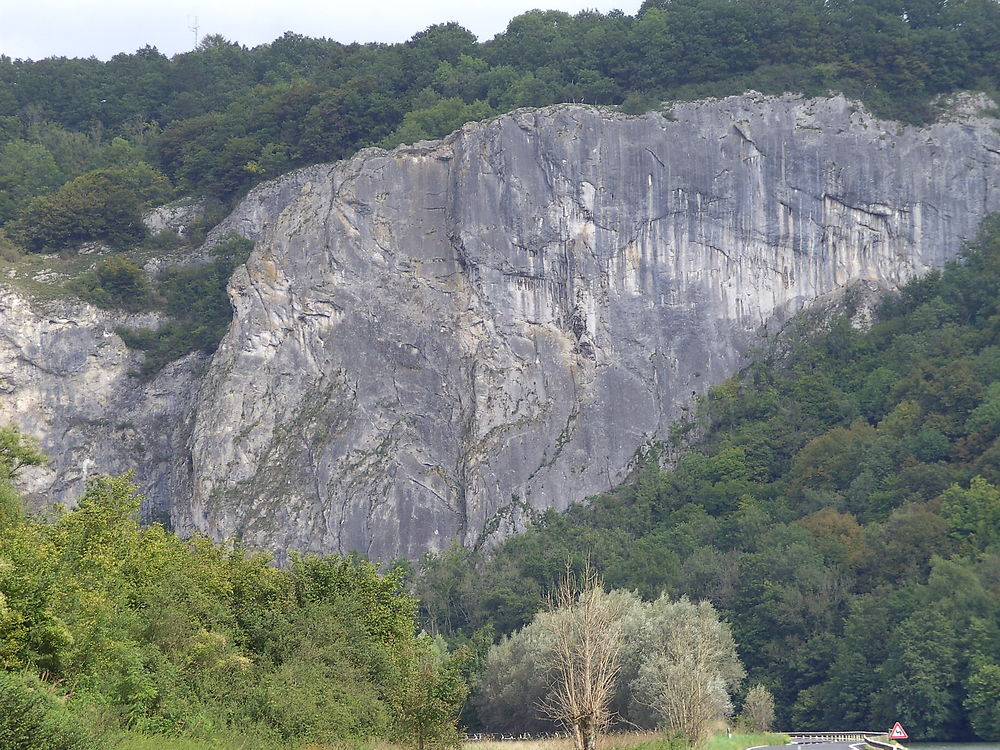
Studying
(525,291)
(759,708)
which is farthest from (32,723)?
(525,291)

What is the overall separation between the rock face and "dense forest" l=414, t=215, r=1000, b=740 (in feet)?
7.58

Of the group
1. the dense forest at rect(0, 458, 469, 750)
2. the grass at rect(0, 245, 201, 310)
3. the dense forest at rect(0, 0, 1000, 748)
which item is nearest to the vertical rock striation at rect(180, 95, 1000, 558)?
the dense forest at rect(0, 0, 1000, 748)

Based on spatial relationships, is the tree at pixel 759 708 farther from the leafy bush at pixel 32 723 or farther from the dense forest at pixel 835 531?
the leafy bush at pixel 32 723

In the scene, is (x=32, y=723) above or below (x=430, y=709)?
above

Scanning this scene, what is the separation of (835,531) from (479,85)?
3900 centimetres

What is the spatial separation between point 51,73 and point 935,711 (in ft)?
262

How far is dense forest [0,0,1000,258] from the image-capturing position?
82.8 meters

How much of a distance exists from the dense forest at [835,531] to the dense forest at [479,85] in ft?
41.0

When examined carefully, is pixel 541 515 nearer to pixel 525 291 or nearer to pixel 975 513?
pixel 525 291

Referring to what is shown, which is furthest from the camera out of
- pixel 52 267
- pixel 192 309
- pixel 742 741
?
pixel 192 309

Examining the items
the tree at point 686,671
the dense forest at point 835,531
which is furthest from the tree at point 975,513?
the tree at point 686,671

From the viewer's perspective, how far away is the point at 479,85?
91375 mm

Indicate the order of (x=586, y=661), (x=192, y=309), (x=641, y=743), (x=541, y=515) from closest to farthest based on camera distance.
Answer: (x=586, y=661) < (x=641, y=743) < (x=541, y=515) < (x=192, y=309)

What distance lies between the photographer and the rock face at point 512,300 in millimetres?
71812
